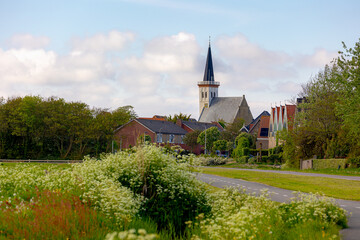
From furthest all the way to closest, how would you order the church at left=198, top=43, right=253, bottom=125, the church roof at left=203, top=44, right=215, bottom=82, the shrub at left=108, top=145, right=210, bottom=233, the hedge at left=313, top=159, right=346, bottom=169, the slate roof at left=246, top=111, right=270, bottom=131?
1. the church roof at left=203, top=44, right=215, bottom=82
2. the church at left=198, top=43, right=253, bottom=125
3. the slate roof at left=246, top=111, right=270, bottom=131
4. the hedge at left=313, top=159, right=346, bottom=169
5. the shrub at left=108, top=145, right=210, bottom=233

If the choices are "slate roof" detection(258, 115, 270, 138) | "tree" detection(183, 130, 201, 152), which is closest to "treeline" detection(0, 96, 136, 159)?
"tree" detection(183, 130, 201, 152)

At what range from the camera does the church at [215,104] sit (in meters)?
151

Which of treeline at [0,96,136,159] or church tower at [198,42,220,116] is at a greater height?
church tower at [198,42,220,116]

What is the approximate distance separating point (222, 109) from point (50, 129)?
93.0 m

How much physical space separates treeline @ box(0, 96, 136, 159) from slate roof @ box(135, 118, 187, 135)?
22.6 metres

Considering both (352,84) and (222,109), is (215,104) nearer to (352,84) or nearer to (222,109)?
(222,109)

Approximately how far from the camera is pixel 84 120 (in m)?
70.2

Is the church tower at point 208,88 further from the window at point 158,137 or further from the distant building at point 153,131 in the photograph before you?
the window at point 158,137

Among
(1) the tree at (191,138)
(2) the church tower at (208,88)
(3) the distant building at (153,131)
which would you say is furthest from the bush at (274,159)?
(2) the church tower at (208,88)

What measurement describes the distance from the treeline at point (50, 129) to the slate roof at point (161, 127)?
22639 mm

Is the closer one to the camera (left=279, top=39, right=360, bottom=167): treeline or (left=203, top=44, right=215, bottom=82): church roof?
(left=279, top=39, right=360, bottom=167): treeline

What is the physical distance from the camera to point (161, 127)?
99.2 meters

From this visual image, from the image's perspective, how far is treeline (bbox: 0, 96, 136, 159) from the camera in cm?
6725

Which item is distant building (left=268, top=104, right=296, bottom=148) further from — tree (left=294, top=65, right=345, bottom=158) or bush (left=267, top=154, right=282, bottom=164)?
tree (left=294, top=65, right=345, bottom=158)
